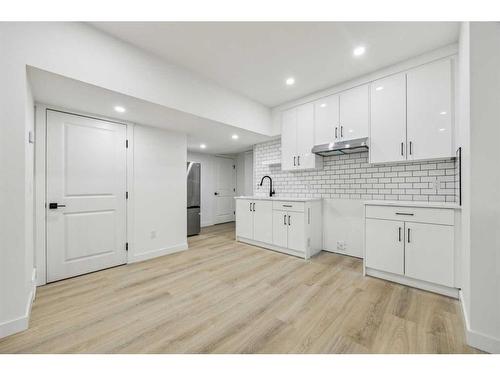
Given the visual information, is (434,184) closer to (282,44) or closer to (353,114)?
(353,114)

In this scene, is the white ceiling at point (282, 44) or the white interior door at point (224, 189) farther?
the white interior door at point (224, 189)

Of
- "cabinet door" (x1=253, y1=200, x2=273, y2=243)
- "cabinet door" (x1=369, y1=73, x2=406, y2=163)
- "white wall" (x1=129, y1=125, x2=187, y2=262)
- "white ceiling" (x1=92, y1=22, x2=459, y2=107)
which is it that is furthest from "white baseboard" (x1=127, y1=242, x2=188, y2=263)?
"cabinet door" (x1=369, y1=73, x2=406, y2=163)

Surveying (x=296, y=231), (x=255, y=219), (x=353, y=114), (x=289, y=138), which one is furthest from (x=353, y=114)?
(x=255, y=219)

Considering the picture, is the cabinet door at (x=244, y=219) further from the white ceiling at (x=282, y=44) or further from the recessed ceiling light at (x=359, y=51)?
the recessed ceiling light at (x=359, y=51)

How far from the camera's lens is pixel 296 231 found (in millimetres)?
3402

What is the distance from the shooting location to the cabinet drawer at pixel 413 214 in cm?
217

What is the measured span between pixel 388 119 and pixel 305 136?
49.5 inches

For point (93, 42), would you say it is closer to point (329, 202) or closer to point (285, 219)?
point (285, 219)

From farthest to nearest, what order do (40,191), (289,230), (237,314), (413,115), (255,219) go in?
(255,219) < (289,230) < (413,115) < (40,191) < (237,314)

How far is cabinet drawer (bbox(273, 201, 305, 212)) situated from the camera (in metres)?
3.37

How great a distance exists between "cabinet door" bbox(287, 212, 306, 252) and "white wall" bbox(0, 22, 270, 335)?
101 inches

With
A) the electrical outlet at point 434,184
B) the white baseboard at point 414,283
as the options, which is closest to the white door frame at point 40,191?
the white baseboard at point 414,283

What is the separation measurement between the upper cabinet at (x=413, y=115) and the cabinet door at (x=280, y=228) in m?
1.64

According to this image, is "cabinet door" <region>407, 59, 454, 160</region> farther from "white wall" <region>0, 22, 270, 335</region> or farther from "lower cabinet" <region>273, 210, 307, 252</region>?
"white wall" <region>0, 22, 270, 335</region>
